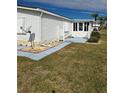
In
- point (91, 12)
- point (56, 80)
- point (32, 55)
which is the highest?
point (91, 12)

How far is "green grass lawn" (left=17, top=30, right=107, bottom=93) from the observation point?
7.11 ft

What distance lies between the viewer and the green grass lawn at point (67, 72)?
2.17 metres

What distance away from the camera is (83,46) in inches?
117

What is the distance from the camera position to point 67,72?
101 inches

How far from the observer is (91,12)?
210cm
